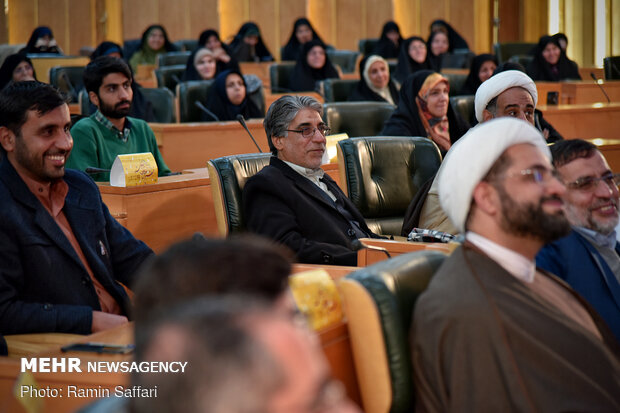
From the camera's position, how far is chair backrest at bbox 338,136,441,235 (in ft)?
11.6

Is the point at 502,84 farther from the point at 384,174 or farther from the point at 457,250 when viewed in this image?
the point at 457,250

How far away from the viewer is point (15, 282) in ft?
7.13

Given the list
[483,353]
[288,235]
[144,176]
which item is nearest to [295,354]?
[483,353]

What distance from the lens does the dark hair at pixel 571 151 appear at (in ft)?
7.18

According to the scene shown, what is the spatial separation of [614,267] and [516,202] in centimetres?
63

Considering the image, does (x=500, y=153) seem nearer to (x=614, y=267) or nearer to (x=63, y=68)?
(x=614, y=267)

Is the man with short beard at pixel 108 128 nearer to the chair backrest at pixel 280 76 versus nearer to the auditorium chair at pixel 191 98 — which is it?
the auditorium chair at pixel 191 98

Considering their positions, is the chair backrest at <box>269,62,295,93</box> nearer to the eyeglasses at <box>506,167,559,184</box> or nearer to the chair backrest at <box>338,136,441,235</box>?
the chair backrest at <box>338,136,441,235</box>

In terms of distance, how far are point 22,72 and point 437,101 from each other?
3805 millimetres

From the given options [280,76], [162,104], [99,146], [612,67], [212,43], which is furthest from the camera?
[212,43]

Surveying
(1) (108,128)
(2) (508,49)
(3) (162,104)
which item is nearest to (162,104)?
(3) (162,104)

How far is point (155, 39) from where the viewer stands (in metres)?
11.1

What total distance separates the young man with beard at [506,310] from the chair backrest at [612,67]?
667 centimetres

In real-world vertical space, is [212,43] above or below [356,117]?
above
